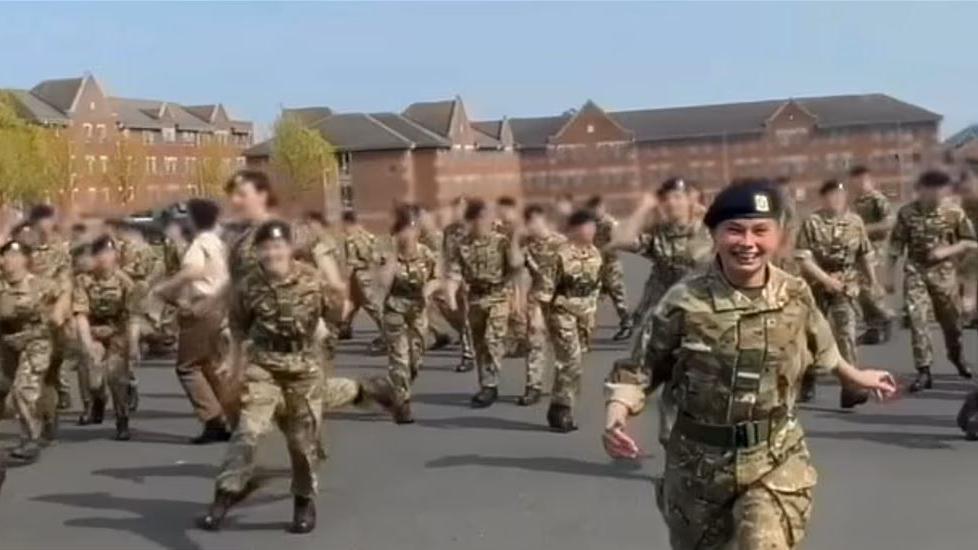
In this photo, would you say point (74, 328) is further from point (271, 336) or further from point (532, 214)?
point (532, 214)

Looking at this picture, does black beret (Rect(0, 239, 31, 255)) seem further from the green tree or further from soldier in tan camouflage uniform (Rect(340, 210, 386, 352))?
soldier in tan camouflage uniform (Rect(340, 210, 386, 352))

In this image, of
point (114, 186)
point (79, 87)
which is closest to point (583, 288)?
A: point (114, 186)

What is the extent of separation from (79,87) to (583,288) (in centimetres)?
2836

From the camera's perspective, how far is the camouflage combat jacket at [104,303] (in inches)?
459

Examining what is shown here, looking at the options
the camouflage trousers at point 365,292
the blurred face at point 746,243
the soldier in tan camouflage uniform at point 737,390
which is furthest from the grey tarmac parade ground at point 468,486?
the camouflage trousers at point 365,292

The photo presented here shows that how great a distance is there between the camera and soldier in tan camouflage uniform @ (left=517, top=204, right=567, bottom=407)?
1069 centimetres

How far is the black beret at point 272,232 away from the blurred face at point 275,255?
0.02 metres

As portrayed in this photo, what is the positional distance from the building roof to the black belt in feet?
9.04

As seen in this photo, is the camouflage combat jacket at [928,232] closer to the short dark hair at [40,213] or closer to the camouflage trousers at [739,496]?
the camouflage trousers at [739,496]

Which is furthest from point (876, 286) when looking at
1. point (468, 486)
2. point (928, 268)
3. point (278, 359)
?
point (278, 359)

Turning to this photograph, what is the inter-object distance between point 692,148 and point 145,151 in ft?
49.5

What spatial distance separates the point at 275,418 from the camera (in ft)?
24.8

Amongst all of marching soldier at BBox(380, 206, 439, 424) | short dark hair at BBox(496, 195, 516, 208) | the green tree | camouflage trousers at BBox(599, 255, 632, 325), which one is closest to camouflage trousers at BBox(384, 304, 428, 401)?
marching soldier at BBox(380, 206, 439, 424)

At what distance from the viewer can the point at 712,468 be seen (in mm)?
4734
